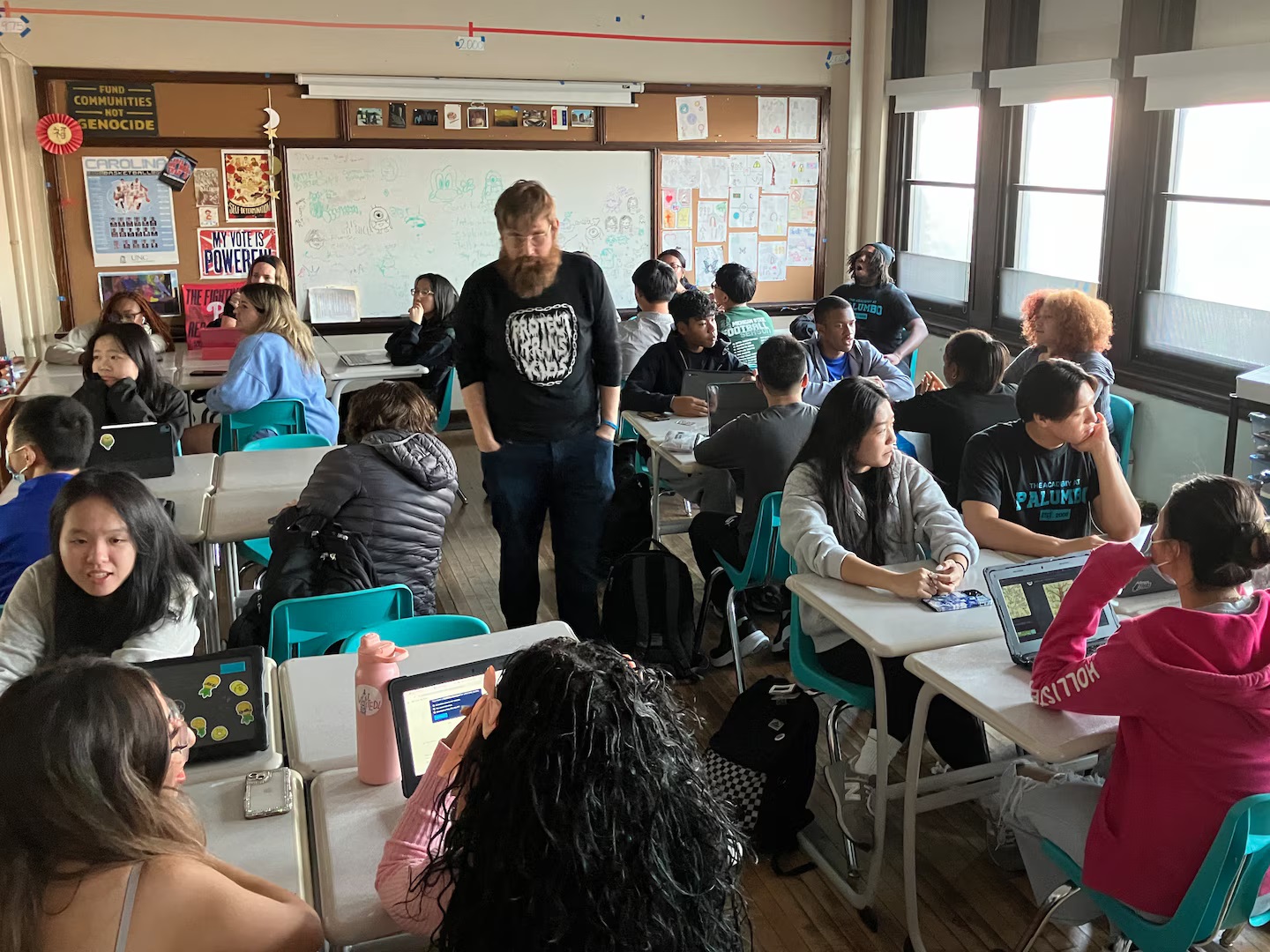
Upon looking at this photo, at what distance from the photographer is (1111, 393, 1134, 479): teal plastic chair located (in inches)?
169

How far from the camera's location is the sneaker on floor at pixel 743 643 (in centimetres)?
400

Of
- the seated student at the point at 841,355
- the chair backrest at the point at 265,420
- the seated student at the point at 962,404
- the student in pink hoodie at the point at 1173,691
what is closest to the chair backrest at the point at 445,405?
the chair backrest at the point at 265,420

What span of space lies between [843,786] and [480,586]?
2.37 meters

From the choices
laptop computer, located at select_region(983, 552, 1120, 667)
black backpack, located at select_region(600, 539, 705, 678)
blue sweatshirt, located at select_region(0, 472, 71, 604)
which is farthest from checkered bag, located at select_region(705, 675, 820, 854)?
blue sweatshirt, located at select_region(0, 472, 71, 604)

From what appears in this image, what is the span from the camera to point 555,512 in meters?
3.59

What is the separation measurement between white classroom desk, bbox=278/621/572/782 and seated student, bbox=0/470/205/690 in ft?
1.01

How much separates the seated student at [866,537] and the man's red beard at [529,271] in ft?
3.03

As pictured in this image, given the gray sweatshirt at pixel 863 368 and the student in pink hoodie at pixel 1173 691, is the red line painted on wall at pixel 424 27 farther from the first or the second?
the student in pink hoodie at pixel 1173 691

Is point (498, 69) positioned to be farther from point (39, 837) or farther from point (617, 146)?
point (39, 837)

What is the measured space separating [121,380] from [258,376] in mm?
538

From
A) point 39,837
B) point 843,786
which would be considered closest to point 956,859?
point 843,786

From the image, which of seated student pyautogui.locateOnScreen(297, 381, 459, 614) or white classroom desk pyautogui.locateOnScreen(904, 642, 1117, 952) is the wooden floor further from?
seated student pyautogui.locateOnScreen(297, 381, 459, 614)

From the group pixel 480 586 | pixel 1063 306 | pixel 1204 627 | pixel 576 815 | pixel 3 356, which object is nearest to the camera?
pixel 576 815

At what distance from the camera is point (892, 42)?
7504mm
